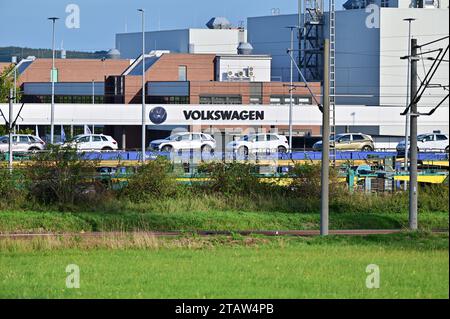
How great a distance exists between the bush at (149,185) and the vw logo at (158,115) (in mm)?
41494

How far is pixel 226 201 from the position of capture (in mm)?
39656

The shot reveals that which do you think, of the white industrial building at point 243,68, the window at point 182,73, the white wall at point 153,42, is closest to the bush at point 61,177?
the white industrial building at point 243,68

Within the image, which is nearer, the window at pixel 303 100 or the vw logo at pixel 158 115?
the vw logo at pixel 158 115

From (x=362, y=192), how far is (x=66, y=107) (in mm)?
45306

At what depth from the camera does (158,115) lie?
82.2m

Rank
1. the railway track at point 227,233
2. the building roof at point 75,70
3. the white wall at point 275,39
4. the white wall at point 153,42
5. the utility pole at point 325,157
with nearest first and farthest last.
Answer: the railway track at point 227,233
the utility pole at point 325,157
the building roof at point 75,70
the white wall at point 275,39
the white wall at point 153,42

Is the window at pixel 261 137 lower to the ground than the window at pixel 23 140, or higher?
higher

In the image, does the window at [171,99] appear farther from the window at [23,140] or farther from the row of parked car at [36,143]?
the window at [23,140]

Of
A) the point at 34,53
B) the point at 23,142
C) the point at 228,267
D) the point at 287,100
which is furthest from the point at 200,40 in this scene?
the point at 228,267

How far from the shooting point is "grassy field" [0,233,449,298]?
54.6 ft

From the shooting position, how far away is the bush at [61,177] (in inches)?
1517

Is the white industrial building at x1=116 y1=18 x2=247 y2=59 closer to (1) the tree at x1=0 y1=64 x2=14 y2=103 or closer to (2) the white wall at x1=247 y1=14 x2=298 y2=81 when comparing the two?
(2) the white wall at x1=247 y1=14 x2=298 y2=81

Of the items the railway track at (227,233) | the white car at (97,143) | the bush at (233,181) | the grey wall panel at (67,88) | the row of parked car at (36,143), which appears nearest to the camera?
the railway track at (227,233)
